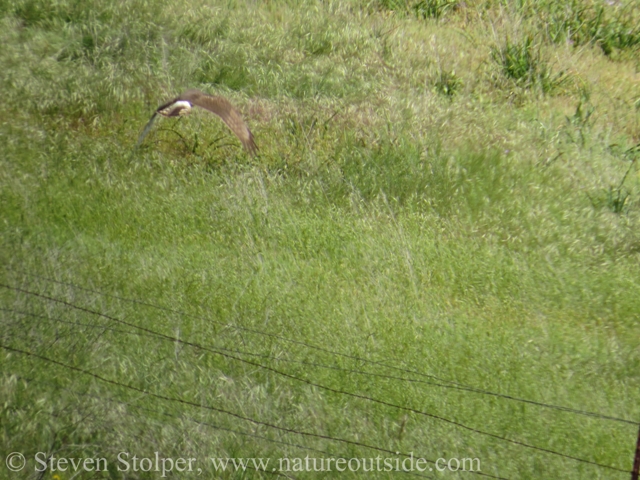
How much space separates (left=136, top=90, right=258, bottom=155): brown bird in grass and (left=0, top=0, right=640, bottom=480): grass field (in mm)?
127

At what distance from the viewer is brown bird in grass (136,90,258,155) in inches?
206

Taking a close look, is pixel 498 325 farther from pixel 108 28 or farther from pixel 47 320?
pixel 108 28

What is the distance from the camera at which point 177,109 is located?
5305 millimetres

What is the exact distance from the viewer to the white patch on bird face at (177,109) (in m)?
5.28

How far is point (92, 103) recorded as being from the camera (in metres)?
5.64

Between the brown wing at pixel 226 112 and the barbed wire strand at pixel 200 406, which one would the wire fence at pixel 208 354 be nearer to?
the barbed wire strand at pixel 200 406

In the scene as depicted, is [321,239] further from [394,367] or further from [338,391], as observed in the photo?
[338,391]

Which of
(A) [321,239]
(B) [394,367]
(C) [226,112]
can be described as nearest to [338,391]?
(B) [394,367]

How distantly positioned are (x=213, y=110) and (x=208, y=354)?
1895 mm

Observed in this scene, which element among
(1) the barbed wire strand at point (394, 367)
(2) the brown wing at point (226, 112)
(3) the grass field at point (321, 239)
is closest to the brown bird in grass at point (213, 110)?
(2) the brown wing at point (226, 112)

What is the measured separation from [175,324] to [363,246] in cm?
122

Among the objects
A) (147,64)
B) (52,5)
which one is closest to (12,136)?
(147,64)

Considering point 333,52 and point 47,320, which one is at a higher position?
point 333,52

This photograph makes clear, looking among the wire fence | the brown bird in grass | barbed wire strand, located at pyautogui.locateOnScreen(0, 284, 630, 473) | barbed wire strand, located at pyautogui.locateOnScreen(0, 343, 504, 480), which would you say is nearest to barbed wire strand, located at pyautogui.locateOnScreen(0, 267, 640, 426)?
the wire fence
